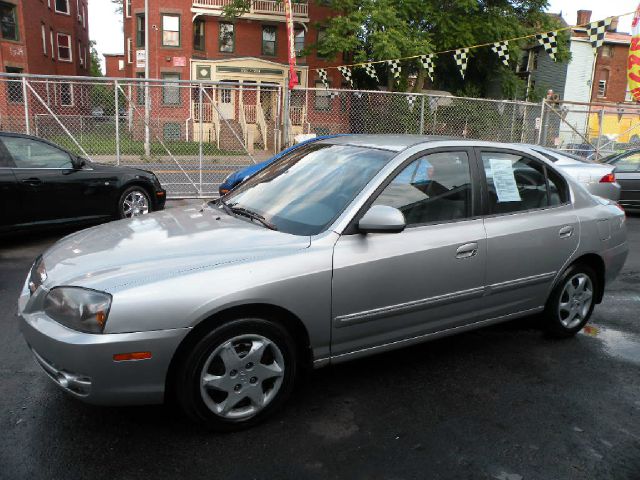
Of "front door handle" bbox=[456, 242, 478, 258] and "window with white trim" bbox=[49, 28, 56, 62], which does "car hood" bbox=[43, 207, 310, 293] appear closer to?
"front door handle" bbox=[456, 242, 478, 258]

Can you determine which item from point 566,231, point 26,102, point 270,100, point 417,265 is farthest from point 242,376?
point 270,100

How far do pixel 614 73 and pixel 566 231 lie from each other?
5042 centimetres

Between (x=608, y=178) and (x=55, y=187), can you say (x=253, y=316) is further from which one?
(x=608, y=178)

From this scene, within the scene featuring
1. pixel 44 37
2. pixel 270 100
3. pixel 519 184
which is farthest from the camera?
pixel 44 37

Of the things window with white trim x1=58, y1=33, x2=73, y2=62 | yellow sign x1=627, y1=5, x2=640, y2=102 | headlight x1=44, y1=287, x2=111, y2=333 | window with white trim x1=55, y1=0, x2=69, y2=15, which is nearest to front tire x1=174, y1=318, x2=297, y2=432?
headlight x1=44, y1=287, x2=111, y2=333

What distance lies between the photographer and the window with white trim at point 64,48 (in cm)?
3647

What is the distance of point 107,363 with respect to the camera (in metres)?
2.63

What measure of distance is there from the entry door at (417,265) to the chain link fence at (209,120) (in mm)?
7392

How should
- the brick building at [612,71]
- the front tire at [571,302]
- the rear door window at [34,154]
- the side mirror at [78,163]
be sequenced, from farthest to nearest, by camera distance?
the brick building at [612,71], the side mirror at [78,163], the rear door window at [34,154], the front tire at [571,302]

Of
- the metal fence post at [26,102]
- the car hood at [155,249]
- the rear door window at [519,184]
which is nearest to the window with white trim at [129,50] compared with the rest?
the metal fence post at [26,102]

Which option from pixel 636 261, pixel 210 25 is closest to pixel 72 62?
pixel 210 25

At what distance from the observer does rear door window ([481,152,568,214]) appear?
155 inches

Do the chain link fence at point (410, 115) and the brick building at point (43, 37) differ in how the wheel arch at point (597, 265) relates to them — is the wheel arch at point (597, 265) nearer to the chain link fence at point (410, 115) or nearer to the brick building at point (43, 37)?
the chain link fence at point (410, 115)

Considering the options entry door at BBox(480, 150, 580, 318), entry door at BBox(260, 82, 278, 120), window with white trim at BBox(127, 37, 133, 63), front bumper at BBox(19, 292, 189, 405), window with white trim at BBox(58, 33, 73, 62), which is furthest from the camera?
window with white trim at BBox(58, 33, 73, 62)
